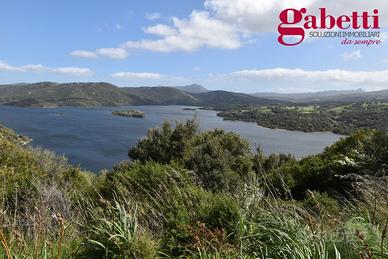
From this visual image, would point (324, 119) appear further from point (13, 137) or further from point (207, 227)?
point (207, 227)

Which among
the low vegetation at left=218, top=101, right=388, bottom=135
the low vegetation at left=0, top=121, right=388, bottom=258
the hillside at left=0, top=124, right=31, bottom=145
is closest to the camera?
the low vegetation at left=0, top=121, right=388, bottom=258

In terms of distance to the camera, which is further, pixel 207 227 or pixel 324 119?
pixel 324 119

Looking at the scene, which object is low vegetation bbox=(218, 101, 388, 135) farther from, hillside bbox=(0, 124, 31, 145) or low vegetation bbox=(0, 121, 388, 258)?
low vegetation bbox=(0, 121, 388, 258)

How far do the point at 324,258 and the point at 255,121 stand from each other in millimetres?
138971

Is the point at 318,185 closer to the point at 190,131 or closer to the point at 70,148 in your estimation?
the point at 190,131

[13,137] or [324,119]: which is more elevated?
[13,137]

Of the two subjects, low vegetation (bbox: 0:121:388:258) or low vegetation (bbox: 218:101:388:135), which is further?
low vegetation (bbox: 218:101:388:135)

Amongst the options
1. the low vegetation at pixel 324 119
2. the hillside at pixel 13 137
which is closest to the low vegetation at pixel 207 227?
the hillside at pixel 13 137

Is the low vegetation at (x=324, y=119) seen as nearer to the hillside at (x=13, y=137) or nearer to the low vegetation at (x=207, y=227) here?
the hillside at (x=13, y=137)

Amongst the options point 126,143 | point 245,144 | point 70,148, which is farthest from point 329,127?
point 245,144

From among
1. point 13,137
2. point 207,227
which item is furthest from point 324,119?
point 207,227

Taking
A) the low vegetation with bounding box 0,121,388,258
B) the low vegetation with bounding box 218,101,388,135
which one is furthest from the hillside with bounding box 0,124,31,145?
the low vegetation with bounding box 218,101,388,135

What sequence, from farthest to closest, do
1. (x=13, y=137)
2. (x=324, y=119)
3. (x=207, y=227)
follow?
(x=324, y=119) → (x=13, y=137) → (x=207, y=227)

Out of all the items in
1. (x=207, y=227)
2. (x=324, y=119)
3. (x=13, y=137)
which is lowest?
(x=324, y=119)
